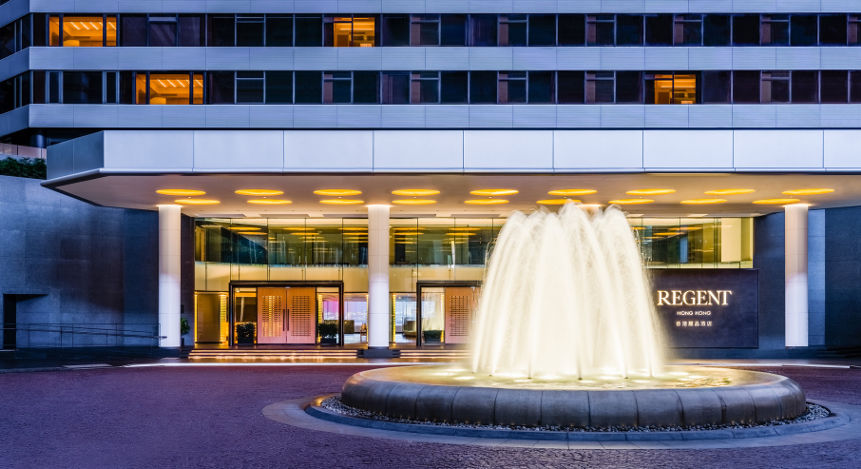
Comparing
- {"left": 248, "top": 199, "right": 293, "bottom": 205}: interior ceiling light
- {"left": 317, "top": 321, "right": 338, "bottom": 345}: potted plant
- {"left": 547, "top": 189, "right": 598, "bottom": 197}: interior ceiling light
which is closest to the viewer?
{"left": 547, "top": 189, "right": 598, "bottom": 197}: interior ceiling light

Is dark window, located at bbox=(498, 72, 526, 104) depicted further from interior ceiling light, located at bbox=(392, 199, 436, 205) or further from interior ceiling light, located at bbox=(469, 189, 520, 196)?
interior ceiling light, located at bbox=(469, 189, 520, 196)

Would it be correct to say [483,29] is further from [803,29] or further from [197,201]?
[197,201]

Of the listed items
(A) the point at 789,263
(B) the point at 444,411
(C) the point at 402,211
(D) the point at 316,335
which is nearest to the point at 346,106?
(C) the point at 402,211

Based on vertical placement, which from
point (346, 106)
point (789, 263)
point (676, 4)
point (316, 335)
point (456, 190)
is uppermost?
point (676, 4)

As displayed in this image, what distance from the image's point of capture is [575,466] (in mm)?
11172

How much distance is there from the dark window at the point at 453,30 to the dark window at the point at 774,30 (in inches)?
519

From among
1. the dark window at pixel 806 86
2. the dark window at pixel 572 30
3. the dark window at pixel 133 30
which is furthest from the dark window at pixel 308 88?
the dark window at pixel 806 86

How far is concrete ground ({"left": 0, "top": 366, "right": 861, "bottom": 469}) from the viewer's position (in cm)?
1154

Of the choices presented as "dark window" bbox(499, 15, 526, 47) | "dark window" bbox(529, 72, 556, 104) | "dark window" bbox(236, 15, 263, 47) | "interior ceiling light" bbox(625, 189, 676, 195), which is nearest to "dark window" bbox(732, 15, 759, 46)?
"dark window" bbox(529, 72, 556, 104)

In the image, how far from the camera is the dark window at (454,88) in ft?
132

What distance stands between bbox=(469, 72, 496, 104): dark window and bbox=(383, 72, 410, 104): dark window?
9.27ft

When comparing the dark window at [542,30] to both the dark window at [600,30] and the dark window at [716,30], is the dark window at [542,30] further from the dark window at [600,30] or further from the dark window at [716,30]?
the dark window at [716,30]

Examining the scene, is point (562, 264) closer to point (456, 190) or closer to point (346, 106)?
point (456, 190)

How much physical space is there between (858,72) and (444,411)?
33718 millimetres
